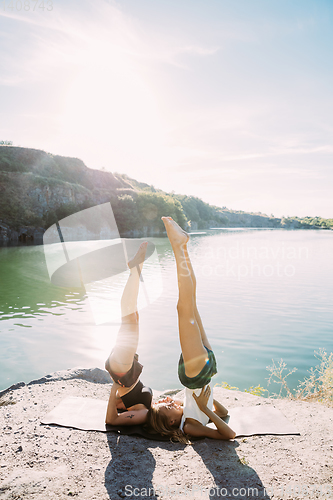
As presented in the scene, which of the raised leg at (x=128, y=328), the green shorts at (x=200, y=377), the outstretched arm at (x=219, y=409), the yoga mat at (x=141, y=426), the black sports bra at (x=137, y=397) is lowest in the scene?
the yoga mat at (x=141, y=426)

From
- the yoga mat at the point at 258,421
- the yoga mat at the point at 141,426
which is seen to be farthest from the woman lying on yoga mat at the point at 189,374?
the yoga mat at the point at 258,421

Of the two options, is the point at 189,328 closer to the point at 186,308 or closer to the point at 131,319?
the point at 186,308

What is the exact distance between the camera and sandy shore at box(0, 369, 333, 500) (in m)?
2.40

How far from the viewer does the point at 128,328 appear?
11.0ft

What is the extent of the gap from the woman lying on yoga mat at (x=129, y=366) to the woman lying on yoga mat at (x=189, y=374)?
8.0 inches

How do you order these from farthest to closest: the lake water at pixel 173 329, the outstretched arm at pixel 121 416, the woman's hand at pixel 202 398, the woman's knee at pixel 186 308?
the lake water at pixel 173 329
the outstretched arm at pixel 121 416
the woman's hand at pixel 202 398
the woman's knee at pixel 186 308

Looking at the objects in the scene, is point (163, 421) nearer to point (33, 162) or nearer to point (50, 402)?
point (50, 402)

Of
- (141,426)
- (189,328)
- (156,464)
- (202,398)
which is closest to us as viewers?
(156,464)

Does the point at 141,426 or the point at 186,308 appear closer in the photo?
the point at 186,308

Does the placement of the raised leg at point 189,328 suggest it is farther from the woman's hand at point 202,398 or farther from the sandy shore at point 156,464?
the sandy shore at point 156,464

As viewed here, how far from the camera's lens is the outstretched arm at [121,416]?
3.50 meters

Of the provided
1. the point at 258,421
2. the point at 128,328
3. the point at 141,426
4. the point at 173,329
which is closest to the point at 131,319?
the point at 128,328

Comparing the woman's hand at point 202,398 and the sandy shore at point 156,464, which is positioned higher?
the woman's hand at point 202,398

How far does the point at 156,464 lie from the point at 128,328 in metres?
1.28
